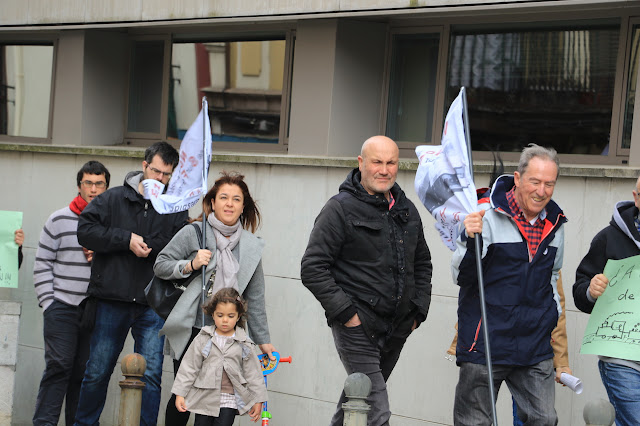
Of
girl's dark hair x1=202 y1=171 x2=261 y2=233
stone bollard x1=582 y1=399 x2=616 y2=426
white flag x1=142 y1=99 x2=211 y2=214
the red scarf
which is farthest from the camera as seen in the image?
the red scarf

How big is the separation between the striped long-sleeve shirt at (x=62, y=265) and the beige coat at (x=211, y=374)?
2037mm

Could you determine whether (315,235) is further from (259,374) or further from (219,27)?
(219,27)

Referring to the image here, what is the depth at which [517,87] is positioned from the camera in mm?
8148

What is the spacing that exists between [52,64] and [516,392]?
6.41 m

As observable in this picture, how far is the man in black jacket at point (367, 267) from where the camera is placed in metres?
6.04

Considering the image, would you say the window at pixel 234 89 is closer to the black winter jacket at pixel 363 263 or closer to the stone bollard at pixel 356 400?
the black winter jacket at pixel 363 263

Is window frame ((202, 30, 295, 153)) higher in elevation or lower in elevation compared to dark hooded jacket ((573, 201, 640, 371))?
higher

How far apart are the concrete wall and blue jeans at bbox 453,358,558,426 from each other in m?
1.38

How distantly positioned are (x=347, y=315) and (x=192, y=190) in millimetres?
1543

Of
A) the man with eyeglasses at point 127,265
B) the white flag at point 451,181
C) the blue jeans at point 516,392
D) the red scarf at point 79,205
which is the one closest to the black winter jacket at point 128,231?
the man with eyeglasses at point 127,265

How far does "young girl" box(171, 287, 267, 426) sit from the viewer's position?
20.9 feet

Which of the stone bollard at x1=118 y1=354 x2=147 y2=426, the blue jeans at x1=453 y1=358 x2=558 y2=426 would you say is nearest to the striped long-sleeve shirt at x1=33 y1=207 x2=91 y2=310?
the stone bollard at x1=118 y1=354 x2=147 y2=426

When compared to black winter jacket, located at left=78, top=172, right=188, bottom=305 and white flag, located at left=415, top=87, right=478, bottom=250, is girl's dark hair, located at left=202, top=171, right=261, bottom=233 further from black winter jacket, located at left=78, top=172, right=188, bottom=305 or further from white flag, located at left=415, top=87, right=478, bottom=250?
white flag, located at left=415, top=87, right=478, bottom=250

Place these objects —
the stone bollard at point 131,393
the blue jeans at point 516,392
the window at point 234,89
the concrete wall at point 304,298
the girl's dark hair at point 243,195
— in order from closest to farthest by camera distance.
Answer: the blue jeans at point 516,392 < the stone bollard at point 131,393 < the girl's dark hair at point 243,195 < the concrete wall at point 304,298 < the window at point 234,89
